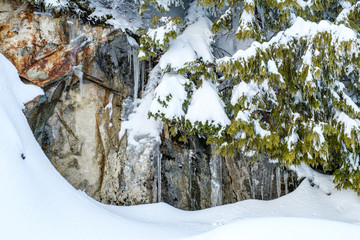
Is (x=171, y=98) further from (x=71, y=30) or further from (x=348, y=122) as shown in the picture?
(x=71, y=30)

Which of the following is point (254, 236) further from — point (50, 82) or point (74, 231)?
point (50, 82)

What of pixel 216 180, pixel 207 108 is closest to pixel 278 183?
pixel 216 180

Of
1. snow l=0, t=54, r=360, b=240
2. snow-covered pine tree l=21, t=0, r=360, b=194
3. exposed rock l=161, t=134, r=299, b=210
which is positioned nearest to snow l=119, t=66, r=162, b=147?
exposed rock l=161, t=134, r=299, b=210

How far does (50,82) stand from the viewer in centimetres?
736

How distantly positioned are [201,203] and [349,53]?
492 centimetres

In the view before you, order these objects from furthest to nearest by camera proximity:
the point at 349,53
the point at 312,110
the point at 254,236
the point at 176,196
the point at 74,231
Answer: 1. the point at 176,196
2. the point at 312,110
3. the point at 349,53
4. the point at 74,231
5. the point at 254,236

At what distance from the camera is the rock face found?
727 centimetres

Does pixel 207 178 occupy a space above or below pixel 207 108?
below

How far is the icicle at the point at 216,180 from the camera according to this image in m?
7.60

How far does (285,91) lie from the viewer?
5.78 meters

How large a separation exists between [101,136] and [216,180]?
344 cm

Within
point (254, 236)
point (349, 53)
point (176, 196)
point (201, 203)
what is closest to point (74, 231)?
point (254, 236)

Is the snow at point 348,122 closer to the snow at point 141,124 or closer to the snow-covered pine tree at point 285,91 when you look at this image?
the snow-covered pine tree at point 285,91

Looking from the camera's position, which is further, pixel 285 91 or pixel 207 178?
pixel 207 178
